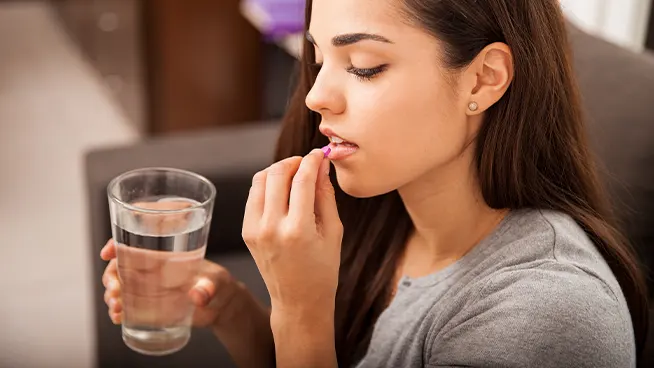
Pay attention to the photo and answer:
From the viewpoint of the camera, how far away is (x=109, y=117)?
3.54 m

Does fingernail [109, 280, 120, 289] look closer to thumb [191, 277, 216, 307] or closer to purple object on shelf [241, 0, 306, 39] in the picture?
thumb [191, 277, 216, 307]

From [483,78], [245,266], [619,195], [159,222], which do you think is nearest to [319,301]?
[159,222]

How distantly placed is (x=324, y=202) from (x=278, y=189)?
0.06m

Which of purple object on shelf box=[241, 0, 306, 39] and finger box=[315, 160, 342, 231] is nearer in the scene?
finger box=[315, 160, 342, 231]

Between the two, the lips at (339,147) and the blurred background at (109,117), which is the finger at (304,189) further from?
the blurred background at (109,117)

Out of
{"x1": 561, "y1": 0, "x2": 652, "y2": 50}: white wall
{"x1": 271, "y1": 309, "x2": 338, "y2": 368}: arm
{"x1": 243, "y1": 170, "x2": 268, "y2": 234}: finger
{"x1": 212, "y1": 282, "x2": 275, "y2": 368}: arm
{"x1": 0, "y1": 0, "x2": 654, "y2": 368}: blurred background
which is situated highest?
{"x1": 243, "y1": 170, "x2": 268, "y2": 234}: finger

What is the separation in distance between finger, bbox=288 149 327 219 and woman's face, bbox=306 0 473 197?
0.16ft

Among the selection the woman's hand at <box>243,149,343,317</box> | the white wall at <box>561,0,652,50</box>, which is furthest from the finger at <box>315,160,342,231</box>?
the white wall at <box>561,0,652,50</box>

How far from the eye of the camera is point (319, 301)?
1.02 m

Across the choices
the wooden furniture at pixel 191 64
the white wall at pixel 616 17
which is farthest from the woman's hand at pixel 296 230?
the wooden furniture at pixel 191 64

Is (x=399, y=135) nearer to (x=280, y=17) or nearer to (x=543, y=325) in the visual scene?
(x=543, y=325)

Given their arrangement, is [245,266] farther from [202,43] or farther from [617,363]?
[202,43]

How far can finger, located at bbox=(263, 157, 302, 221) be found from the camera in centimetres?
96

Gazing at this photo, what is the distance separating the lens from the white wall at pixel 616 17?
2.03 meters
